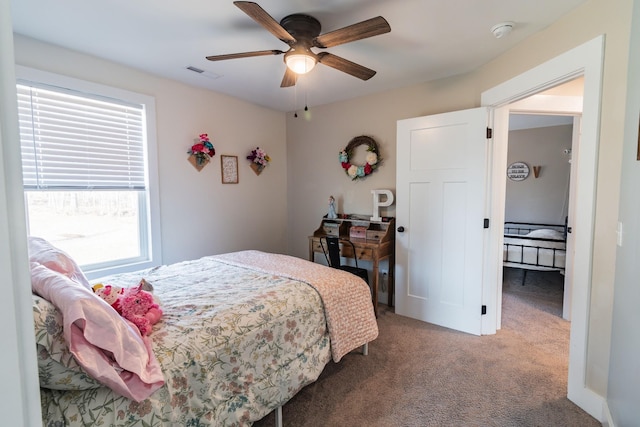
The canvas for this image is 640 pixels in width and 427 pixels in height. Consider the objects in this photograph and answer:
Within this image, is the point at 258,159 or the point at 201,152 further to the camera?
the point at 258,159

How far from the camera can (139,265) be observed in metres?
2.93

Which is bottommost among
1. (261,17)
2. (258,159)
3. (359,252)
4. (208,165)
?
Result: (359,252)

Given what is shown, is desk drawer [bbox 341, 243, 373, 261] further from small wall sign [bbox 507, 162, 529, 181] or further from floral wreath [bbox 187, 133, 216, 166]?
small wall sign [bbox 507, 162, 529, 181]

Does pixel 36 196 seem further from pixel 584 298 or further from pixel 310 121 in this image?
pixel 584 298

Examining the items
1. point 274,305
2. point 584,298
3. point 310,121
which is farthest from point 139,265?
point 584,298

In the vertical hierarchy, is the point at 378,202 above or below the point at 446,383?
above

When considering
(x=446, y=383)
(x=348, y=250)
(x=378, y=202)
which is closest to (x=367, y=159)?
(x=378, y=202)

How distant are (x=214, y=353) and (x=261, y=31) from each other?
6.76 ft

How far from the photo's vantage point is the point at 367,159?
3549 mm

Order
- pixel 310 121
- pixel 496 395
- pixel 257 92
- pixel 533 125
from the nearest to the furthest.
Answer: pixel 496 395 < pixel 257 92 < pixel 310 121 < pixel 533 125

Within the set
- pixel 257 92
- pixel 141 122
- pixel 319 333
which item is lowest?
pixel 319 333

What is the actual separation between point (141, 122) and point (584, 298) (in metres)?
3.70

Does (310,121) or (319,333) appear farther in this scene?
(310,121)

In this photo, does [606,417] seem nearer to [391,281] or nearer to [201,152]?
[391,281]
